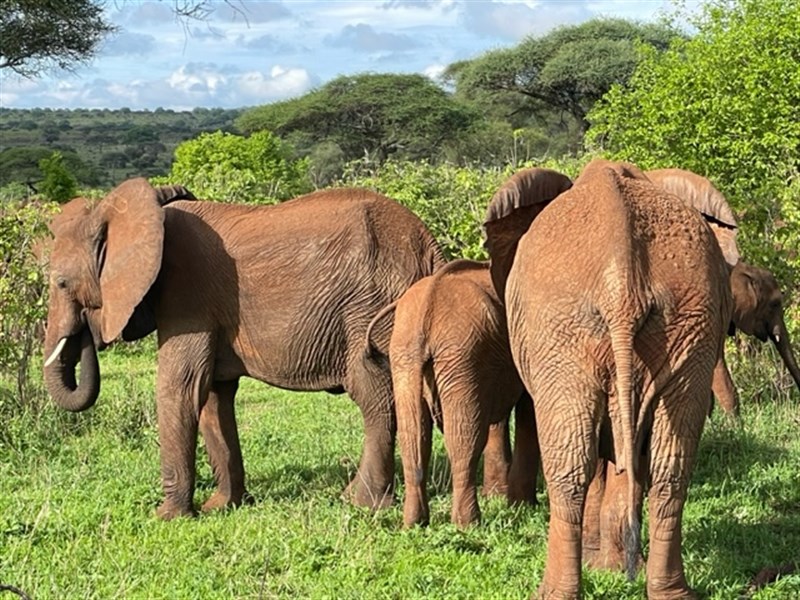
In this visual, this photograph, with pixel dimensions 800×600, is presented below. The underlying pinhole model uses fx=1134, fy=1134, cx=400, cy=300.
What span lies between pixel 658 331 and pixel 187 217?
3607 mm

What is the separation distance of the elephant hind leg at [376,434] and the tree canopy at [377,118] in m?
33.4

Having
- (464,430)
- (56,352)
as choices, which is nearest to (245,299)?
(56,352)

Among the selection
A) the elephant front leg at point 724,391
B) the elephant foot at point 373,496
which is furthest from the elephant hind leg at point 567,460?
the elephant front leg at point 724,391

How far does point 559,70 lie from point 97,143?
189 ft

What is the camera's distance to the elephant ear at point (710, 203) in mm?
5270

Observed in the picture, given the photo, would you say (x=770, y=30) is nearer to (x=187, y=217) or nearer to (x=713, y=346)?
A: (x=187, y=217)

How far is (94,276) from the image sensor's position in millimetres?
6957

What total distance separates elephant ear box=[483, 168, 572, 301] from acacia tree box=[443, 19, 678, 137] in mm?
32114

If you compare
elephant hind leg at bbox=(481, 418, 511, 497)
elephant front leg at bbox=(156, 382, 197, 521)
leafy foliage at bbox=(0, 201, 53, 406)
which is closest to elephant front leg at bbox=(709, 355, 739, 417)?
elephant hind leg at bbox=(481, 418, 511, 497)

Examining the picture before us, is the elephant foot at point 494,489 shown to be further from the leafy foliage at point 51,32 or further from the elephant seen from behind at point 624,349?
the leafy foliage at point 51,32

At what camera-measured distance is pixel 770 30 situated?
487 inches

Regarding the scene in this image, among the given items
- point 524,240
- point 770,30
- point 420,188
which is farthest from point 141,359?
point 524,240

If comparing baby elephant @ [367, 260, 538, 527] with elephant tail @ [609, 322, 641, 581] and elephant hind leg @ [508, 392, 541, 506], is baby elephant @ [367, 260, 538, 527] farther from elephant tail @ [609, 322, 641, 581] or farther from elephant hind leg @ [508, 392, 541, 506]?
elephant tail @ [609, 322, 641, 581]

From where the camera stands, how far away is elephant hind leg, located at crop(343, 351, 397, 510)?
687cm
